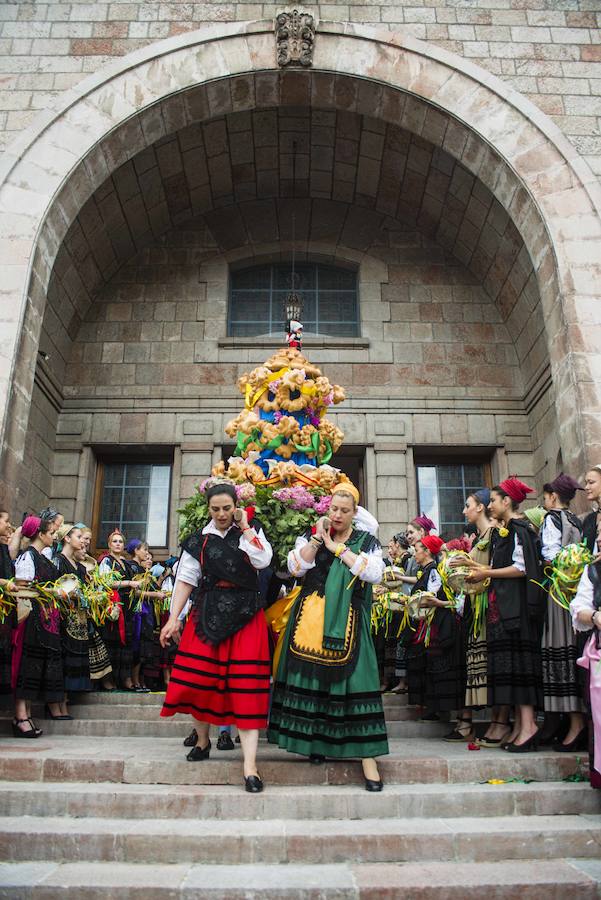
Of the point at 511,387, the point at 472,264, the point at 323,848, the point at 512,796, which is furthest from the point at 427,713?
the point at 472,264

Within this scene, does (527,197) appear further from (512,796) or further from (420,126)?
(512,796)

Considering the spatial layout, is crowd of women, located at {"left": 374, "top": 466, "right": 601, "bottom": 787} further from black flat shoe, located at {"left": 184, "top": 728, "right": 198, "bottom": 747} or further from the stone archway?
the stone archway

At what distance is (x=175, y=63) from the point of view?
10.3 meters

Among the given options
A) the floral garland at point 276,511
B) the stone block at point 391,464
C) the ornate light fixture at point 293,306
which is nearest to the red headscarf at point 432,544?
the floral garland at point 276,511

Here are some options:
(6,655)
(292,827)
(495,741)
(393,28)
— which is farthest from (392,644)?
(393,28)

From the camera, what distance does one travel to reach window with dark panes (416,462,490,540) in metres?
11.6

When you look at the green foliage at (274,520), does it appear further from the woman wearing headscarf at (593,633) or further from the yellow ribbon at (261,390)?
the woman wearing headscarf at (593,633)

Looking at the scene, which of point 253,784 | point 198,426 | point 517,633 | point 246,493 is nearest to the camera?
point 253,784

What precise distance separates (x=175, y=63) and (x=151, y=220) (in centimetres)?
263

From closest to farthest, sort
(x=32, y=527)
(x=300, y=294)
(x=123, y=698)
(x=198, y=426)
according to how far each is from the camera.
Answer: (x=32, y=527)
(x=123, y=698)
(x=198, y=426)
(x=300, y=294)

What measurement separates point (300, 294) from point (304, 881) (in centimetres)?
1065

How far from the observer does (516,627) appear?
517 cm

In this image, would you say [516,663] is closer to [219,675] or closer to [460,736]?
[460,736]

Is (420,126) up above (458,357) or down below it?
above
